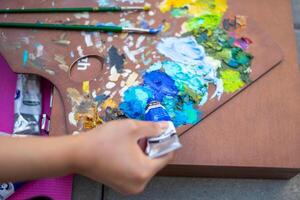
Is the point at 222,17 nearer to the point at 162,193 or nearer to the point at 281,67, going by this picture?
the point at 281,67

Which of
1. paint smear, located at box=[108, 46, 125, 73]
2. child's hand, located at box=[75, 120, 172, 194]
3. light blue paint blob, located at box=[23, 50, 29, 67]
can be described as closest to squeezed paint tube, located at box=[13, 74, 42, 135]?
light blue paint blob, located at box=[23, 50, 29, 67]

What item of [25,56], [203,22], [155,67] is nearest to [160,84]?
[155,67]

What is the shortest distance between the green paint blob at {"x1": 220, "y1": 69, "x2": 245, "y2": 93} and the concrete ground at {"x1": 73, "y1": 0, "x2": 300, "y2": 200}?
176mm

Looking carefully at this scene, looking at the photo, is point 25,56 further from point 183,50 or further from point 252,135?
point 252,135

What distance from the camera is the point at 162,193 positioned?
70 centimetres

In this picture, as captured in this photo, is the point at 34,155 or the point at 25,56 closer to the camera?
the point at 34,155

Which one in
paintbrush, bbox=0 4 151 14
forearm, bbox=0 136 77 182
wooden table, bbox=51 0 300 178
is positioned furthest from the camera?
paintbrush, bbox=0 4 151 14

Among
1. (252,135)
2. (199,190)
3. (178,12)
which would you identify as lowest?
(199,190)

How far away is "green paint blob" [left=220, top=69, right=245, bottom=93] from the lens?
26.0 inches

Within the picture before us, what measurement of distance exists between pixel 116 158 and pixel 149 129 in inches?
2.4

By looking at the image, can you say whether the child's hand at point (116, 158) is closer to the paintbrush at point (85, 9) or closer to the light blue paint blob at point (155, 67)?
the light blue paint blob at point (155, 67)

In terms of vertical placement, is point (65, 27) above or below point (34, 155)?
above

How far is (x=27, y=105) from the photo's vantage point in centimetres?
72

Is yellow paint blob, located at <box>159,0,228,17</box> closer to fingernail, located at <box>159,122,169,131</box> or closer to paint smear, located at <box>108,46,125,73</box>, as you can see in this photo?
paint smear, located at <box>108,46,125,73</box>
